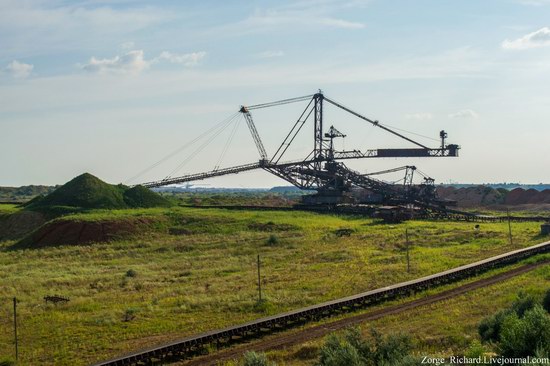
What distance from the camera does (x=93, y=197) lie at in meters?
79.0

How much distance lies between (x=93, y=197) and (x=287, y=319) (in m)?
58.3

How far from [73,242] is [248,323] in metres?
39.8

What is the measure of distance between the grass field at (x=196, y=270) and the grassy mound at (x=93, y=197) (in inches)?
255

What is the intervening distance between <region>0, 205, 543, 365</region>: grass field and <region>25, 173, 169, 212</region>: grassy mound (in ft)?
21.2

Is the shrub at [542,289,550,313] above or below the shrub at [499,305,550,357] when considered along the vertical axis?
below

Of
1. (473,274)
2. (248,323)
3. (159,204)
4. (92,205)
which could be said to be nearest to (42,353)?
(248,323)

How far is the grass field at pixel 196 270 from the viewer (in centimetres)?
2738

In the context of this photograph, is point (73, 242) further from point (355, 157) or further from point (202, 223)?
point (355, 157)

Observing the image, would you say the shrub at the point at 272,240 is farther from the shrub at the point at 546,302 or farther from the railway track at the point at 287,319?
the shrub at the point at 546,302

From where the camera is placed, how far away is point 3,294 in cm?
3600

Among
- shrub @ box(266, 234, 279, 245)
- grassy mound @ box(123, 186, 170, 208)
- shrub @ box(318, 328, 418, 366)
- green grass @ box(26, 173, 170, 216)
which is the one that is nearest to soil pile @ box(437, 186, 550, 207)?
grassy mound @ box(123, 186, 170, 208)

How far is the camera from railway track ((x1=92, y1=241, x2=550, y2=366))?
22172 mm

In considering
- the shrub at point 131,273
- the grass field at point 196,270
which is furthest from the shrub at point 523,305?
the shrub at point 131,273

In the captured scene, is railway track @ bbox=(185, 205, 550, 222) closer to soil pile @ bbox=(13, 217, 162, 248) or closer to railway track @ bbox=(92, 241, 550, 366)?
soil pile @ bbox=(13, 217, 162, 248)
